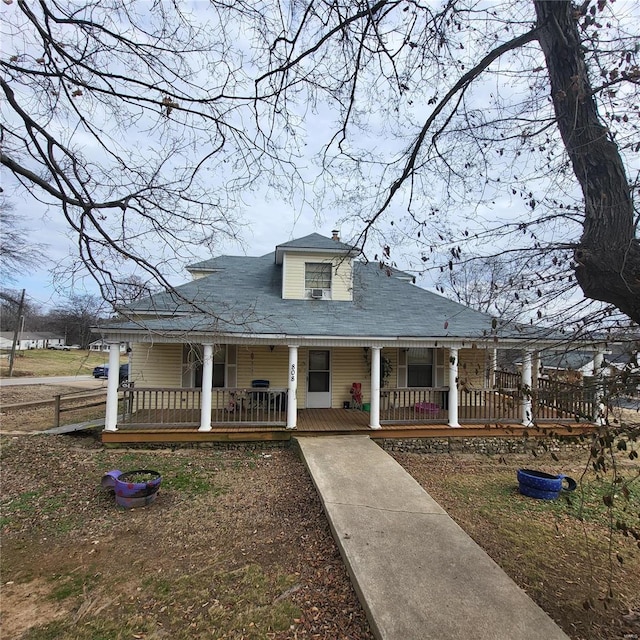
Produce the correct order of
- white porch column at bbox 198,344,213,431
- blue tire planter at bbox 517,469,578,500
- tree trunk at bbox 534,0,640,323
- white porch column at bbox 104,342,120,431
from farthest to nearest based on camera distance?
white porch column at bbox 198,344,213,431 → white porch column at bbox 104,342,120,431 → blue tire planter at bbox 517,469,578,500 → tree trunk at bbox 534,0,640,323

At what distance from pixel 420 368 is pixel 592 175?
991cm

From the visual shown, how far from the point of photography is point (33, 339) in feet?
280

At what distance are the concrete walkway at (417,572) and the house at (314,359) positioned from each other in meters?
3.83

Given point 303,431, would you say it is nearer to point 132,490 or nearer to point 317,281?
point 132,490

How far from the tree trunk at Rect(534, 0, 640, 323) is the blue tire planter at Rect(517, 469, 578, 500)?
200 inches

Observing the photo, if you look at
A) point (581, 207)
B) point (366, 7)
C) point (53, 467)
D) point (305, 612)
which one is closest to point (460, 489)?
point (305, 612)

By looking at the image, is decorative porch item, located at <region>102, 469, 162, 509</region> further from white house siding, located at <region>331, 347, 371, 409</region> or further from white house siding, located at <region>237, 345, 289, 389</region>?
white house siding, located at <region>331, 347, 371, 409</region>

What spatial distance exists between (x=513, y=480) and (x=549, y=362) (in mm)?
5172

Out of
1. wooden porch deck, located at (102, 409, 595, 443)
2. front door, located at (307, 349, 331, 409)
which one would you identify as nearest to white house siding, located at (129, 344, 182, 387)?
wooden porch deck, located at (102, 409, 595, 443)

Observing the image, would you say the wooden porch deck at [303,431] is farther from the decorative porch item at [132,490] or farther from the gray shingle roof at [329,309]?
the decorative porch item at [132,490]

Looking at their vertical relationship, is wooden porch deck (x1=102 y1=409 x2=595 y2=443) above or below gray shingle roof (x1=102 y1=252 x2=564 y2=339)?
below

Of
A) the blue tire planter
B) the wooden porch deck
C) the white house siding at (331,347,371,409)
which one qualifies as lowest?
the blue tire planter

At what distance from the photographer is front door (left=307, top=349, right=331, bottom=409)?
12094 mm

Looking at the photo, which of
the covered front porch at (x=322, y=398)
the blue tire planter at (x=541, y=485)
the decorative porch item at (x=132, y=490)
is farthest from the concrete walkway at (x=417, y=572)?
the covered front porch at (x=322, y=398)
